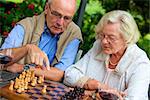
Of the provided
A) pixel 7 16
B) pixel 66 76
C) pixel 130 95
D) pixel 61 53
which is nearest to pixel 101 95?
pixel 130 95

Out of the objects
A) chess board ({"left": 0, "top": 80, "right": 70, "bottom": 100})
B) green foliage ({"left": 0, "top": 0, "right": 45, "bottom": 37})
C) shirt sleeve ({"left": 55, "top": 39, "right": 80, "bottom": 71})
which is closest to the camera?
chess board ({"left": 0, "top": 80, "right": 70, "bottom": 100})

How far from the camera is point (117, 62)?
134 inches

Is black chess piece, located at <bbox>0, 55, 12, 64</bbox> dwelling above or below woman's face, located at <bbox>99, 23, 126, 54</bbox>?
below

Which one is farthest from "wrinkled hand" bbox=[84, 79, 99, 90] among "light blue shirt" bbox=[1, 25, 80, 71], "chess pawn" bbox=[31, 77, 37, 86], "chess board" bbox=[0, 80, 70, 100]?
"light blue shirt" bbox=[1, 25, 80, 71]

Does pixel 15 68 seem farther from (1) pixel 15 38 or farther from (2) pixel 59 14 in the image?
(2) pixel 59 14

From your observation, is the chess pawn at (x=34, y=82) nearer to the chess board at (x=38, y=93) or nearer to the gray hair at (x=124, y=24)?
the chess board at (x=38, y=93)

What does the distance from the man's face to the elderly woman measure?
358 millimetres

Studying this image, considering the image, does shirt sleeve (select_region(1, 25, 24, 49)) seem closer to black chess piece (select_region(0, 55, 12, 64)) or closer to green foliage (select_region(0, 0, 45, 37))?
black chess piece (select_region(0, 55, 12, 64))

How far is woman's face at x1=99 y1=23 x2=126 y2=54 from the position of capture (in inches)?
129

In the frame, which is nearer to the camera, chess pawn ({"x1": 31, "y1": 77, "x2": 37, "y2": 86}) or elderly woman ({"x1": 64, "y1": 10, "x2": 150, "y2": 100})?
chess pawn ({"x1": 31, "y1": 77, "x2": 37, "y2": 86})

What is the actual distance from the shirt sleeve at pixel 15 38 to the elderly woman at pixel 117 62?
571 millimetres

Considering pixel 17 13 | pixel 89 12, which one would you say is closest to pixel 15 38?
pixel 17 13

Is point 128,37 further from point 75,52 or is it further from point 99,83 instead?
point 75,52

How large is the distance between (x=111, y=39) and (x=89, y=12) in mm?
3700
